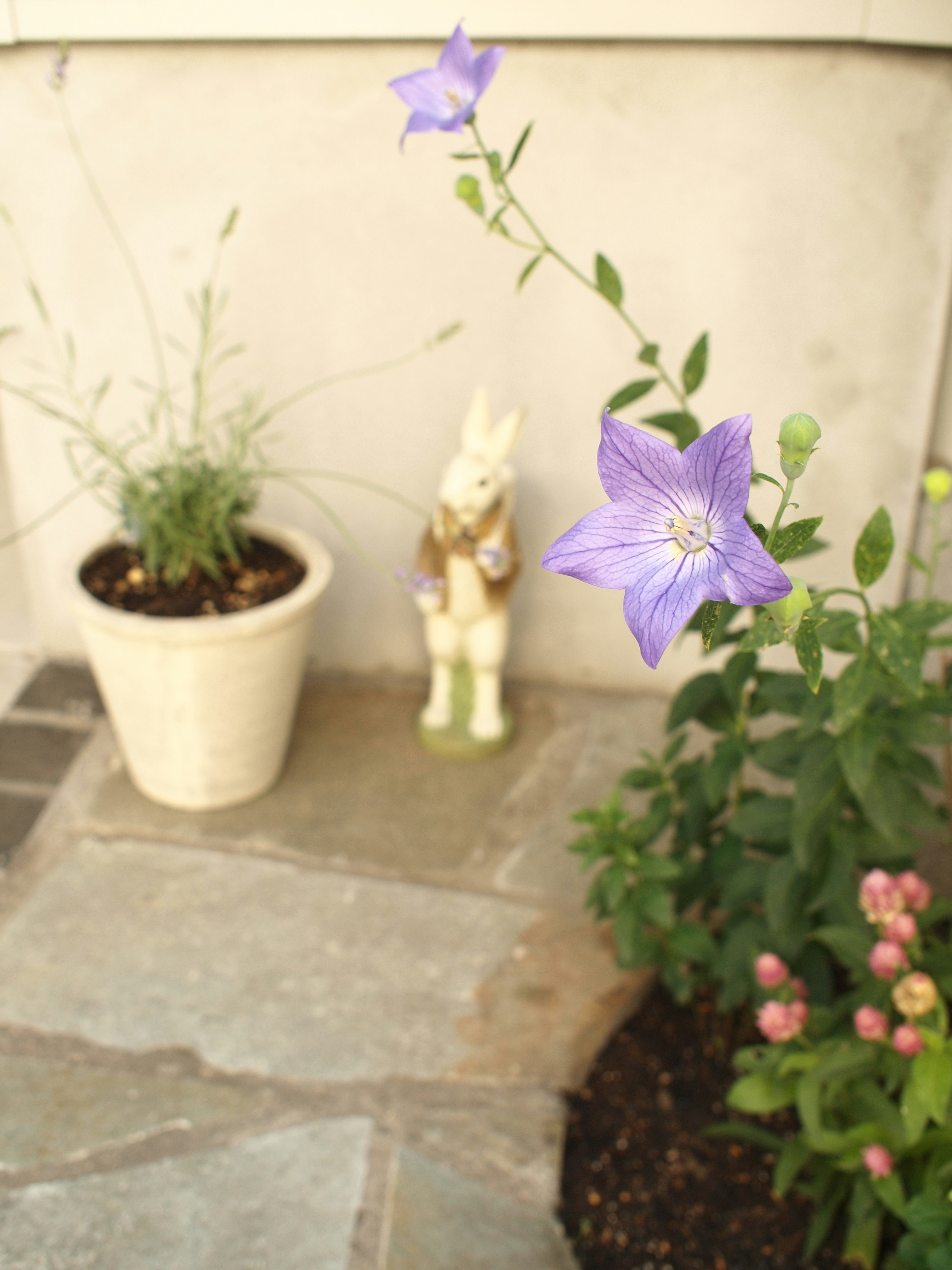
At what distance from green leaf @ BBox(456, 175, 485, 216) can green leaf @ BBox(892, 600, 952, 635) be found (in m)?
0.69

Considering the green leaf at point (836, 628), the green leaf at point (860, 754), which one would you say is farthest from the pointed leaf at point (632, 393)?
the green leaf at point (860, 754)

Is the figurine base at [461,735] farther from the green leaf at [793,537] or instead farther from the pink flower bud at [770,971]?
the green leaf at [793,537]

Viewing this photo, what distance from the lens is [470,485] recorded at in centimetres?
202

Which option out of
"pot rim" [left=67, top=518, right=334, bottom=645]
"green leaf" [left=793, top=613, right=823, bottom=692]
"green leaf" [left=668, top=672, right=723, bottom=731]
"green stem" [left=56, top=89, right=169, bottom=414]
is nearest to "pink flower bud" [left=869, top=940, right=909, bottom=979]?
"green leaf" [left=668, top=672, right=723, bottom=731]

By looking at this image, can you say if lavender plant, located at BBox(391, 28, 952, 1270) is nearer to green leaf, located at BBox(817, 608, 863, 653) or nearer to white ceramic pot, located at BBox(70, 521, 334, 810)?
green leaf, located at BBox(817, 608, 863, 653)

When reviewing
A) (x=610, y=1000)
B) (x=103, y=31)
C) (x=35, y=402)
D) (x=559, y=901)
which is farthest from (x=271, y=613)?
(x=103, y=31)

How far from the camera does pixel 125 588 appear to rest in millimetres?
2107

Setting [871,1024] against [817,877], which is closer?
[871,1024]

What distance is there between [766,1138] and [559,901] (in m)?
0.57

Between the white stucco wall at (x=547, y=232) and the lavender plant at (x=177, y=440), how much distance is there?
0.03 meters

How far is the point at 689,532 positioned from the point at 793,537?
0.07 meters

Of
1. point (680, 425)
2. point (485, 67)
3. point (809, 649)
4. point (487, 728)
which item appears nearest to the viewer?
point (809, 649)

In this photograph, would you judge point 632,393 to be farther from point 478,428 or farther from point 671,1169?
point 671,1169

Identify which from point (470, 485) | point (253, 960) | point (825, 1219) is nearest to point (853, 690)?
point (825, 1219)
